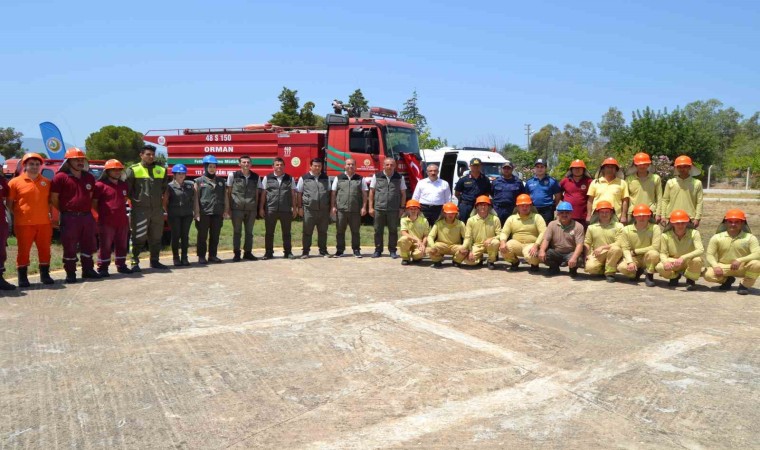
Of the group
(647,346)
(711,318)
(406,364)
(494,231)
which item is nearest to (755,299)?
(711,318)

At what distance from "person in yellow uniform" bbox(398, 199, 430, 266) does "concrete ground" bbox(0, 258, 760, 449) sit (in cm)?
196

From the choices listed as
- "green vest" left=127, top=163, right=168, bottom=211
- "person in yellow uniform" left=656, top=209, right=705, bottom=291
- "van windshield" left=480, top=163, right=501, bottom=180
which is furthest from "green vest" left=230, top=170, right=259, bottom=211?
"van windshield" left=480, top=163, right=501, bottom=180

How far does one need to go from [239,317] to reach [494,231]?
4594mm

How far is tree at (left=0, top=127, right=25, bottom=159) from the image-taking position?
1662 inches

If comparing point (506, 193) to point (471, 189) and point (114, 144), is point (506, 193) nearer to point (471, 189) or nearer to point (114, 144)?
point (471, 189)

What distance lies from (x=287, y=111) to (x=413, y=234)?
3019 cm

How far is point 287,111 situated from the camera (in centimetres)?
3847

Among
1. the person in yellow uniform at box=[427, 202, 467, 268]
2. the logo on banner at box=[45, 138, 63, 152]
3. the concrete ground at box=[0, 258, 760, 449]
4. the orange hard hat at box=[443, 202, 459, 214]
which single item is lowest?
the concrete ground at box=[0, 258, 760, 449]

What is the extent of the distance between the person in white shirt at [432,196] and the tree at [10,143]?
41267 millimetres

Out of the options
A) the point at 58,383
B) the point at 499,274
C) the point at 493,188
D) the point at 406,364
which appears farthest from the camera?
the point at 493,188

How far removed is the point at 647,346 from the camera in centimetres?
543

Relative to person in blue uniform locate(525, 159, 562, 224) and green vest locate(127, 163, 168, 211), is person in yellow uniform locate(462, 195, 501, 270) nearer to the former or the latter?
person in blue uniform locate(525, 159, 562, 224)

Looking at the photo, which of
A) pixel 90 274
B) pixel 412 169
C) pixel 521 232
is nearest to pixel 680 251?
pixel 521 232

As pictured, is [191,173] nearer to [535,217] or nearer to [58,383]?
[535,217]
